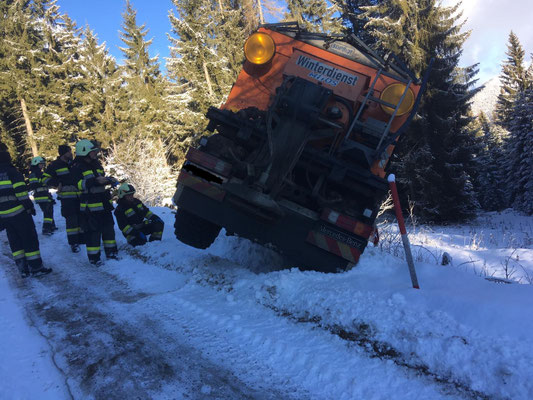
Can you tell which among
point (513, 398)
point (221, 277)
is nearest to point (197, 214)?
point (221, 277)

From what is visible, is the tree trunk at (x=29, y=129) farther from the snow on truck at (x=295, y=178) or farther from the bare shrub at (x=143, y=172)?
the snow on truck at (x=295, y=178)

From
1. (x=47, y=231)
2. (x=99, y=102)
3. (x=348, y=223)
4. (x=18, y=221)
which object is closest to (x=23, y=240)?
(x=18, y=221)

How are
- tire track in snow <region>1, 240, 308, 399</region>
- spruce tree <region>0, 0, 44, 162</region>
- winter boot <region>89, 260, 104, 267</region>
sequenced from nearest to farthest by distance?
tire track in snow <region>1, 240, 308, 399</region> < winter boot <region>89, 260, 104, 267</region> < spruce tree <region>0, 0, 44, 162</region>

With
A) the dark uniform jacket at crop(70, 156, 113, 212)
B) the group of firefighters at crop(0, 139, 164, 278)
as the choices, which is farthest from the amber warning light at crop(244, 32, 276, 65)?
the dark uniform jacket at crop(70, 156, 113, 212)

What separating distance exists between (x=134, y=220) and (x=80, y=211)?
877 mm

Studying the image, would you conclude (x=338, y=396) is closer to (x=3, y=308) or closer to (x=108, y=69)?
(x=3, y=308)

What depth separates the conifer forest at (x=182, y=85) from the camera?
13352mm

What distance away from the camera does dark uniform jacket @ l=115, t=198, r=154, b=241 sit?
Result: 5.44 m

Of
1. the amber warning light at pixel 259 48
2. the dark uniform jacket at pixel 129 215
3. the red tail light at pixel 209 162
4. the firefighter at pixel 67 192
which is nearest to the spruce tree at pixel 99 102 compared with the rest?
the firefighter at pixel 67 192

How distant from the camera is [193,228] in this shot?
3.69 m

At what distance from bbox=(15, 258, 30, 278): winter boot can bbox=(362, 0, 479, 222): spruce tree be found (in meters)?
12.4

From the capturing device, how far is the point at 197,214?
331cm

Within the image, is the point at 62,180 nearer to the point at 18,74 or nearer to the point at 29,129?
the point at 29,129

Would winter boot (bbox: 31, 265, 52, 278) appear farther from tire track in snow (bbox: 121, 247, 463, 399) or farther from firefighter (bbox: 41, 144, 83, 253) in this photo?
tire track in snow (bbox: 121, 247, 463, 399)
